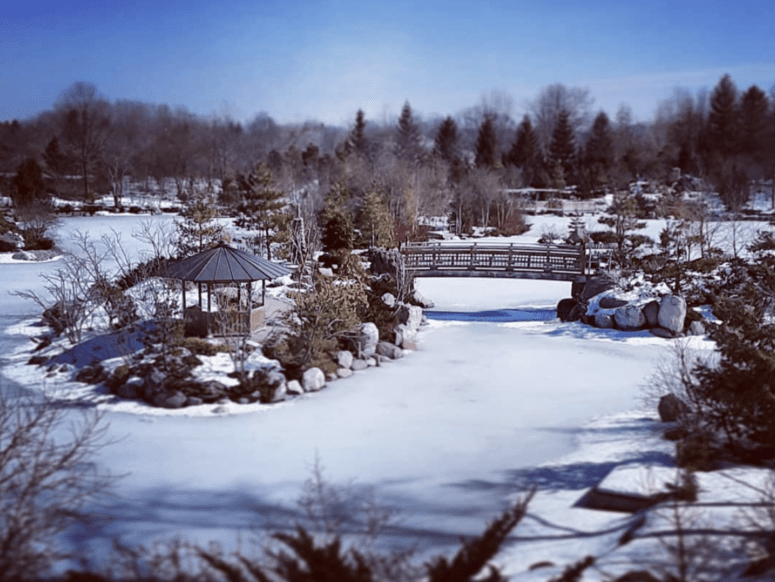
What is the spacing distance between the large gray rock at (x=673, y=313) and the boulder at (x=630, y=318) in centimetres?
65

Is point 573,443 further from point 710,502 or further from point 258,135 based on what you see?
point 258,135

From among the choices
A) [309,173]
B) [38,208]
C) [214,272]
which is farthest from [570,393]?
[309,173]

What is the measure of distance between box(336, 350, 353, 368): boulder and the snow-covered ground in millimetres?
437

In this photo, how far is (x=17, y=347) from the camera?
63.7ft

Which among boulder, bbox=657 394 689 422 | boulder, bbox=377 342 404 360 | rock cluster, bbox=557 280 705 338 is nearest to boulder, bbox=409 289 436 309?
rock cluster, bbox=557 280 705 338

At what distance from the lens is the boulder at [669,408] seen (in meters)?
13.2

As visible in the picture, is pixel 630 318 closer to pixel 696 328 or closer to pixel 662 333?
→ pixel 662 333

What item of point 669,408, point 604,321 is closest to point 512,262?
point 604,321

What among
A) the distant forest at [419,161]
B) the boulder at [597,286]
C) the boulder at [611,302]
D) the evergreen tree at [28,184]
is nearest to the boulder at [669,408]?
the boulder at [611,302]

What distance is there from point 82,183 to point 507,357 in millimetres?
52120

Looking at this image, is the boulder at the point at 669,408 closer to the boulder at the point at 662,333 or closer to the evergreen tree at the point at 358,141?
the boulder at the point at 662,333

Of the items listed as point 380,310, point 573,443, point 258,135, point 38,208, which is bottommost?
point 573,443

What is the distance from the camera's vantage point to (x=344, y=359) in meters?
17.9

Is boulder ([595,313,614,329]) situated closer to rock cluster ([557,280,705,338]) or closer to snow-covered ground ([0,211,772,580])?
rock cluster ([557,280,705,338])
